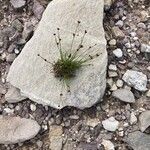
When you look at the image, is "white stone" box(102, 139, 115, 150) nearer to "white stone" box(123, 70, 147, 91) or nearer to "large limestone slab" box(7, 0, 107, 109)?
"large limestone slab" box(7, 0, 107, 109)

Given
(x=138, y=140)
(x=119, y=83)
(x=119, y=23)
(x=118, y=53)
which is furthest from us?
(x=119, y=23)

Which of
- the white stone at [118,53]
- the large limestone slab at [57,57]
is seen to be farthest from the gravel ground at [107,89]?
the large limestone slab at [57,57]

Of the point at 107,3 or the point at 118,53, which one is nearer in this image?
the point at 118,53

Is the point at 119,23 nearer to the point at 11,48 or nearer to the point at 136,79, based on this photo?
the point at 136,79

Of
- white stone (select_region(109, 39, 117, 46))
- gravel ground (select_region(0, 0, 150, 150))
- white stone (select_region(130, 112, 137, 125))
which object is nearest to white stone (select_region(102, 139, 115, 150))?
gravel ground (select_region(0, 0, 150, 150))

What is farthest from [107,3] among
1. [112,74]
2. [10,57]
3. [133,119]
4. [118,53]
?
[133,119]
